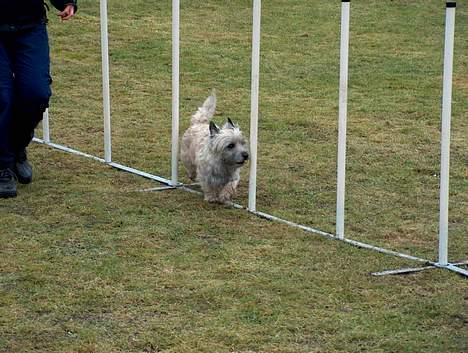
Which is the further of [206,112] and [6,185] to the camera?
[206,112]

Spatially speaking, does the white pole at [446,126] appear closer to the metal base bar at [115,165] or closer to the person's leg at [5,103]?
the metal base bar at [115,165]

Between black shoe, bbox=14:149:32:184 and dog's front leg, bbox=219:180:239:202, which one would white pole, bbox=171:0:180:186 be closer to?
dog's front leg, bbox=219:180:239:202

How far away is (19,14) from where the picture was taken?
6645 millimetres

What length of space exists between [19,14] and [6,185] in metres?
1.14

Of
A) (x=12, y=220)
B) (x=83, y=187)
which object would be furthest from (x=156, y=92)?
(x=12, y=220)

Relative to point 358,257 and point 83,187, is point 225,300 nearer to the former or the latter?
point 358,257

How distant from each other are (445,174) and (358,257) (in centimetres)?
67

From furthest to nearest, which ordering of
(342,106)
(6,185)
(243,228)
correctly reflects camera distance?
(6,185) < (243,228) < (342,106)

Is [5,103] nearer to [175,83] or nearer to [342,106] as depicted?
[175,83]

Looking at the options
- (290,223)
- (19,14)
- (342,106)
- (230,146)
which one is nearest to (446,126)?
(342,106)

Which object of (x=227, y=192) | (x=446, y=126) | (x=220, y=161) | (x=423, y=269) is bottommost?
(x=423, y=269)

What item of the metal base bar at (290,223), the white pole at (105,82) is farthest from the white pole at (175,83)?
the white pole at (105,82)

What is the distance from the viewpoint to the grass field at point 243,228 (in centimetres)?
454

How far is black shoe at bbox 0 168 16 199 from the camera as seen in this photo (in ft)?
22.2
